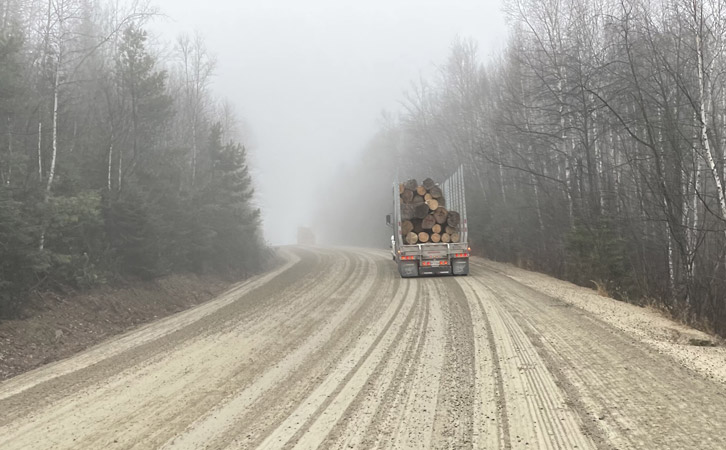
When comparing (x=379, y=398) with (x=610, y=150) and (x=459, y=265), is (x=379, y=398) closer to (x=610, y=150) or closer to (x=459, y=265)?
(x=459, y=265)

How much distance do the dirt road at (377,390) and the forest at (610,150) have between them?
4.19 metres

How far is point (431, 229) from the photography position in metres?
14.1

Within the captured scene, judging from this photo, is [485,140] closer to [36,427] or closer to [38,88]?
[38,88]

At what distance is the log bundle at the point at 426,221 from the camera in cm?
1397

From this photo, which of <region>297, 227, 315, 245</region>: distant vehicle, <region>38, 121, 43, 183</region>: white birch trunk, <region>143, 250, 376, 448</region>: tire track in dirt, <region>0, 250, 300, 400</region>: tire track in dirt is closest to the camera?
<region>143, 250, 376, 448</region>: tire track in dirt

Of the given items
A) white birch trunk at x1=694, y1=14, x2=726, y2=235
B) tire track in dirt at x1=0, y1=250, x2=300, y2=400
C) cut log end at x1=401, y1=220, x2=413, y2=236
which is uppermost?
white birch trunk at x1=694, y1=14, x2=726, y2=235

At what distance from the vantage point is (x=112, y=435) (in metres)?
3.44

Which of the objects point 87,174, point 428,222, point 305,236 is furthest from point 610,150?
point 305,236

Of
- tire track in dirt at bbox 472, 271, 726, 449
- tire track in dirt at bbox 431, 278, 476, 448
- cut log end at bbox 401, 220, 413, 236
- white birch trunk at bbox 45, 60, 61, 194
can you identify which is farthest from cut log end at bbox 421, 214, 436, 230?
white birch trunk at bbox 45, 60, 61, 194

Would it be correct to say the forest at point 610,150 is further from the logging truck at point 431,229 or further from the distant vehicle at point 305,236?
the distant vehicle at point 305,236

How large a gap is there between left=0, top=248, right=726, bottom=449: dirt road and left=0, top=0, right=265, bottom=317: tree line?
9.07 feet

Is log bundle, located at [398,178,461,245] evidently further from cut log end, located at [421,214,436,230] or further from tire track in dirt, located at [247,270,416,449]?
tire track in dirt, located at [247,270,416,449]

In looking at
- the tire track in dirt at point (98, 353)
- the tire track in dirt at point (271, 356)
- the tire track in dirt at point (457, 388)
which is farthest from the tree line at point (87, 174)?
the tire track in dirt at point (457, 388)

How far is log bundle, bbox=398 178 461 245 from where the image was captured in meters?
14.0
